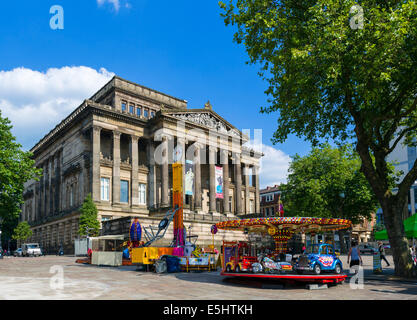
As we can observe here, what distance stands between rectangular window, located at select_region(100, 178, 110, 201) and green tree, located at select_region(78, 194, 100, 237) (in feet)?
20.2

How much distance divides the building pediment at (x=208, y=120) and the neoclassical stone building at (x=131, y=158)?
0.53ft

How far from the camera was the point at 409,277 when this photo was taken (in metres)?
17.9

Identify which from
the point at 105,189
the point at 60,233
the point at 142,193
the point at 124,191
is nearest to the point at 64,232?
the point at 60,233

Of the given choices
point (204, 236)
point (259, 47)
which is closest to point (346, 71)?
point (259, 47)

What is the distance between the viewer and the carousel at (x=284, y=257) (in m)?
Result: 16.2

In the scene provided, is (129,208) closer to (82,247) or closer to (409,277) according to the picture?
(82,247)

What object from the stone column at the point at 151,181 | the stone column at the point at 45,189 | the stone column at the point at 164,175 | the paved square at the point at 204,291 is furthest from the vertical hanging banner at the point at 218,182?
the paved square at the point at 204,291

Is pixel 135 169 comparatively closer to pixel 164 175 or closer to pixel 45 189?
pixel 164 175

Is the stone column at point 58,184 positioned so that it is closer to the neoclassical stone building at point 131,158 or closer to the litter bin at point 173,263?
the neoclassical stone building at point 131,158

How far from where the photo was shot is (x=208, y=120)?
208 feet

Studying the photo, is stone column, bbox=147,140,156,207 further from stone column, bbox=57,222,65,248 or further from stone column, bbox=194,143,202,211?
stone column, bbox=57,222,65,248

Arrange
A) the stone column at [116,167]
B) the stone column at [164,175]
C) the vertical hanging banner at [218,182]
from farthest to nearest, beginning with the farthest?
the vertical hanging banner at [218,182]
the stone column at [164,175]
the stone column at [116,167]

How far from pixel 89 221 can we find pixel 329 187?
29932 mm
